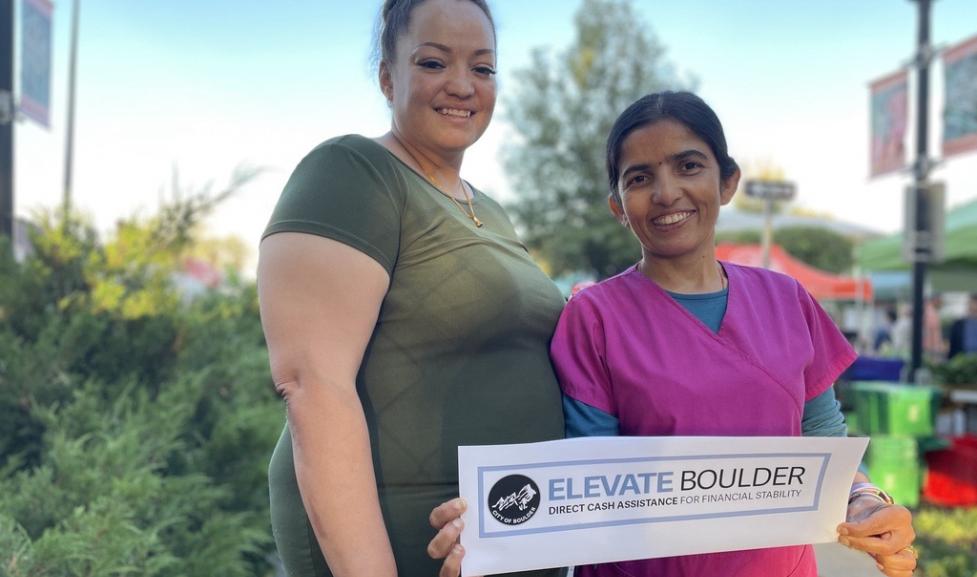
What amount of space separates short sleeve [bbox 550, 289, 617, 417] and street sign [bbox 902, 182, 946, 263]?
6368 mm

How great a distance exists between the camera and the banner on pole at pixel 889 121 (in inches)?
288

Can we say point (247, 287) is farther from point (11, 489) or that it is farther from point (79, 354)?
point (11, 489)

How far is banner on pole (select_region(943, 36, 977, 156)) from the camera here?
6551mm

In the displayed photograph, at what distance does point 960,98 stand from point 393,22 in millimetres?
6704

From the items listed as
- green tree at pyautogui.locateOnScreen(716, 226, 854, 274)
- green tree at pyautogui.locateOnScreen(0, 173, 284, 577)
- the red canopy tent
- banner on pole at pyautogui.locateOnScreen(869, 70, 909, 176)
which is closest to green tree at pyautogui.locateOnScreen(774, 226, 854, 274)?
green tree at pyautogui.locateOnScreen(716, 226, 854, 274)

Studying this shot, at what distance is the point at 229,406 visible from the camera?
3553 mm

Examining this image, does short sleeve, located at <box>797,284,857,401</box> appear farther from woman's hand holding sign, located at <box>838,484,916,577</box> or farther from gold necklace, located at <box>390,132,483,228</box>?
gold necklace, located at <box>390,132,483,228</box>

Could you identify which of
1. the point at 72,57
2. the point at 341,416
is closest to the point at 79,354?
the point at 341,416

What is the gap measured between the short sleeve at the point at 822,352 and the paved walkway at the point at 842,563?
1.59 m

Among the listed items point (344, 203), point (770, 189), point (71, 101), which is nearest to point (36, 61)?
point (344, 203)

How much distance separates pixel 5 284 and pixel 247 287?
254 centimetres

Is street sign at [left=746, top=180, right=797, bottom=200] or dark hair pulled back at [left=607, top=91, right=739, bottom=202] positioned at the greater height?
street sign at [left=746, top=180, right=797, bottom=200]

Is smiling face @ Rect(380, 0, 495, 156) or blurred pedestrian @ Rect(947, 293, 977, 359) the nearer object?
smiling face @ Rect(380, 0, 495, 156)

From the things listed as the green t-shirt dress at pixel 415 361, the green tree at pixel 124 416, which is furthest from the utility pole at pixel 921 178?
the green t-shirt dress at pixel 415 361
